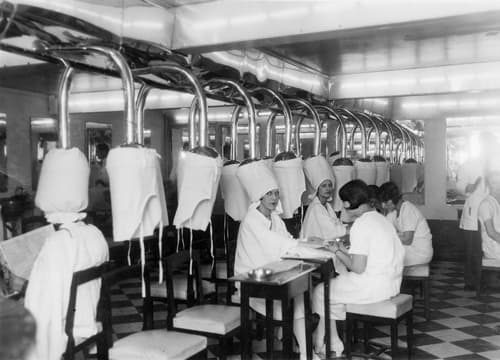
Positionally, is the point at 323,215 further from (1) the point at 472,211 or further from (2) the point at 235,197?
(1) the point at 472,211

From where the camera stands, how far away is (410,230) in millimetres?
5648

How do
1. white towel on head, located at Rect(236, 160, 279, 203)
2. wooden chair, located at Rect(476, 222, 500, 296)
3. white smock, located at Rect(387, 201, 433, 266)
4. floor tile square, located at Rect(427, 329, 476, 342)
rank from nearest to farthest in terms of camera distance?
white towel on head, located at Rect(236, 160, 279, 203) → floor tile square, located at Rect(427, 329, 476, 342) → white smock, located at Rect(387, 201, 433, 266) → wooden chair, located at Rect(476, 222, 500, 296)

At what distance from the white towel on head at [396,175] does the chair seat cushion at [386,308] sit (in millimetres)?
2959

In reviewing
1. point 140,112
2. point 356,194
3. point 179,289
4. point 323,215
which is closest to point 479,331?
point 323,215

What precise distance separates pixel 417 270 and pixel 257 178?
2.33m

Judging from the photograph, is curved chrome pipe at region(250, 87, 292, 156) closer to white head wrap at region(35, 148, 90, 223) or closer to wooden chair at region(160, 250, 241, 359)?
wooden chair at region(160, 250, 241, 359)

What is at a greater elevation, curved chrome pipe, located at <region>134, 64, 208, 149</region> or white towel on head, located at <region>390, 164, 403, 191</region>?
curved chrome pipe, located at <region>134, 64, 208, 149</region>

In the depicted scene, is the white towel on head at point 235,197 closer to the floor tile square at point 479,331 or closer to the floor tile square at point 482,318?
the floor tile square at point 479,331

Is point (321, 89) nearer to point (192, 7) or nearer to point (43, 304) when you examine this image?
point (192, 7)

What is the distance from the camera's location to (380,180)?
6137mm

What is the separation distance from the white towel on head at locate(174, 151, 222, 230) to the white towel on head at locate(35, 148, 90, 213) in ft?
1.82

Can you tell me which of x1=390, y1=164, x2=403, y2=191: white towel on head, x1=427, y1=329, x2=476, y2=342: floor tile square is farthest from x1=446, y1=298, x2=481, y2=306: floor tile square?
x1=390, y1=164, x2=403, y2=191: white towel on head

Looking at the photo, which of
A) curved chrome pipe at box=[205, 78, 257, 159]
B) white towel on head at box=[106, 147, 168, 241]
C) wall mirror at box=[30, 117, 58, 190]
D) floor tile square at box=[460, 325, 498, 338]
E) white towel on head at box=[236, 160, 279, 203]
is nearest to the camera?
white towel on head at box=[106, 147, 168, 241]

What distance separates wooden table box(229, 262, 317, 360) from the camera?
3.52 m
